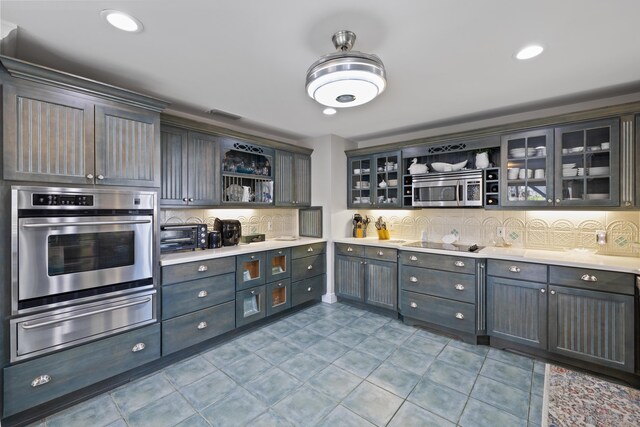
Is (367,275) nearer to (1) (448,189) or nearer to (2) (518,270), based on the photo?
(1) (448,189)

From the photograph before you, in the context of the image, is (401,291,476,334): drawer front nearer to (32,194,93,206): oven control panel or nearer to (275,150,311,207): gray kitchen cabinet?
(275,150,311,207): gray kitchen cabinet

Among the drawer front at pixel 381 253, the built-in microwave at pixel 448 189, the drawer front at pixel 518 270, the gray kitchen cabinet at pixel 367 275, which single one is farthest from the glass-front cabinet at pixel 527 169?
the gray kitchen cabinet at pixel 367 275

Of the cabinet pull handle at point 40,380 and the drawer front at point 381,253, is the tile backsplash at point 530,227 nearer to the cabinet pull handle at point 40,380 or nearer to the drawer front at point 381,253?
the drawer front at point 381,253

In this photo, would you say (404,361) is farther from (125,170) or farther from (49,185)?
(49,185)

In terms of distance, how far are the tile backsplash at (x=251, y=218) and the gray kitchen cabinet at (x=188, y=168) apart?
318 millimetres

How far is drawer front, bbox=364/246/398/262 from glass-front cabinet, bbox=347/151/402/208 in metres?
0.64

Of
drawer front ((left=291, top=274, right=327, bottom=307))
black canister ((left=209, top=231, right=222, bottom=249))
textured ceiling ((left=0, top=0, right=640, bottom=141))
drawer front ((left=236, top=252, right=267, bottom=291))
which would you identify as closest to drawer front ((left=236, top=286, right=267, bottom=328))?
drawer front ((left=236, top=252, right=267, bottom=291))

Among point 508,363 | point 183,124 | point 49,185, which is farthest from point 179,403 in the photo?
point 508,363

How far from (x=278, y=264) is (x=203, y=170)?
1.44 meters

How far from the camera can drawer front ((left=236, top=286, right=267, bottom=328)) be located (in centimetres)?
305

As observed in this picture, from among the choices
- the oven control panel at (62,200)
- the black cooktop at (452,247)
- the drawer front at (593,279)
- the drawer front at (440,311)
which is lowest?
the drawer front at (440,311)

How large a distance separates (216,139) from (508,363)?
371 centimetres

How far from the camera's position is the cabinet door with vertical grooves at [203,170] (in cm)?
298

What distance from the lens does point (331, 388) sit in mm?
2199
